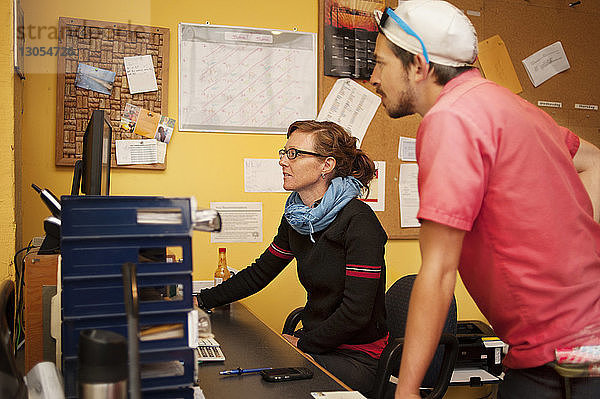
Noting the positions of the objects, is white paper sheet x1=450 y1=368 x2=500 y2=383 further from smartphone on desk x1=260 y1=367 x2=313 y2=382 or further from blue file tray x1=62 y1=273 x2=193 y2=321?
blue file tray x1=62 y1=273 x2=193 y2=321

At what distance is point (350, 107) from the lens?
297cm

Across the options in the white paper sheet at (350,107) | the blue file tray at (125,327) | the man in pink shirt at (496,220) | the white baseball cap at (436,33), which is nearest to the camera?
the blue file tray at (125,327)

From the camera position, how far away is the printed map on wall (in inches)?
109

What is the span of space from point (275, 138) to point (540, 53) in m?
1.61

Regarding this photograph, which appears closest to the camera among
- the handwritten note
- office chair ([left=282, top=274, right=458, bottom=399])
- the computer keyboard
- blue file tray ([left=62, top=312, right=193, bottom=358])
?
blue file tray ([left=62, top=312, right=193, bottom=358])

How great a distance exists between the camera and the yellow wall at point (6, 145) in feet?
5.91

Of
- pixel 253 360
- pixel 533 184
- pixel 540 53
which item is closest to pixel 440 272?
pixel 533 184

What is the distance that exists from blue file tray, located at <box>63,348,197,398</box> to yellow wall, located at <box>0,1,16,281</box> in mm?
1052

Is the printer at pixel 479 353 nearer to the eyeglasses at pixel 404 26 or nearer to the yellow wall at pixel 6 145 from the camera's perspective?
the eyeglasses at pixel 404 26

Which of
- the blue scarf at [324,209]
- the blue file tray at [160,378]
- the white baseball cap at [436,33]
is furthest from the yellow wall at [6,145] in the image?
the white baseball cap at [436,33]

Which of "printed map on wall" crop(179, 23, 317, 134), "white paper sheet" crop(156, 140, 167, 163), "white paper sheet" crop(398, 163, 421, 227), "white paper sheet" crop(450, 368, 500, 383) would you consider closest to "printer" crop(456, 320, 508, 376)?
"white paper sheet" crop(450, 368, 500, 383)

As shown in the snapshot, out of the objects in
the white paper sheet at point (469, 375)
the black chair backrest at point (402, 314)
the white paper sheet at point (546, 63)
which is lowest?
the white paper sheet at point (469, 375)

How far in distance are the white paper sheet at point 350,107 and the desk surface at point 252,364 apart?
1.26m

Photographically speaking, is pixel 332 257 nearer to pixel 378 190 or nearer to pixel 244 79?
pixel 378 190
